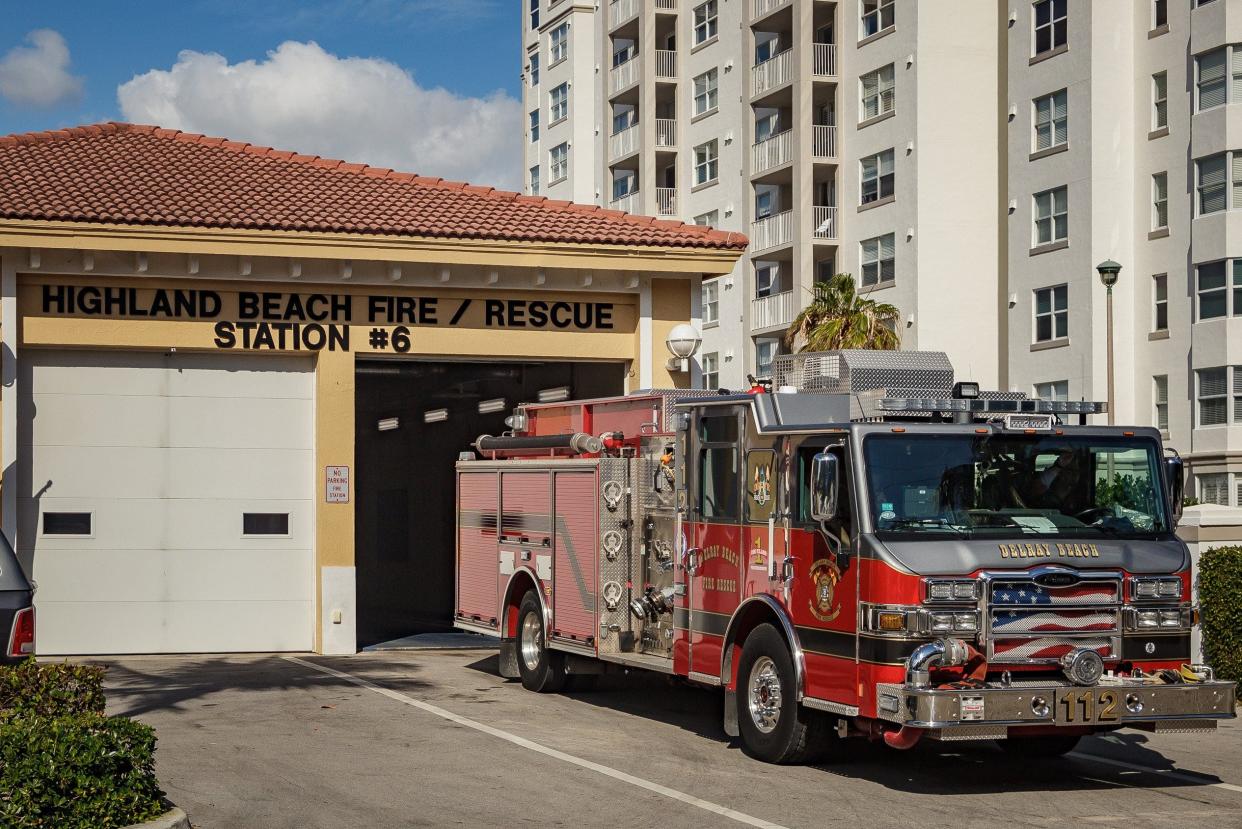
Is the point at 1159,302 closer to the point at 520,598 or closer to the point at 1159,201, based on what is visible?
the point at 1159,201

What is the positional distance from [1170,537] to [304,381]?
39.3 feet

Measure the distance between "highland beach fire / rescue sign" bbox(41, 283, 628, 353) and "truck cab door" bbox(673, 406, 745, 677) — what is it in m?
8.09

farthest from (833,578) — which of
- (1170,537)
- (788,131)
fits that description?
(788,131)

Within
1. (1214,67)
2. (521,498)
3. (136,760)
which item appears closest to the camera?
(136,760)

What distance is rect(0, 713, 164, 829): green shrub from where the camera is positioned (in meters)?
8.12

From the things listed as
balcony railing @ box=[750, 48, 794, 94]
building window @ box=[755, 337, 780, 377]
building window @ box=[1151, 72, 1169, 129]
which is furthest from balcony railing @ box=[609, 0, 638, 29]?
building window @ box=[1151, 72, 1169, 129]

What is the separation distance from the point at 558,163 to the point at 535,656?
176 feet

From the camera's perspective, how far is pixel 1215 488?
120ft

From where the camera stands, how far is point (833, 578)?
35.7ft

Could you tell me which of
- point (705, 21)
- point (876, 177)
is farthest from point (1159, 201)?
point (705, 21)

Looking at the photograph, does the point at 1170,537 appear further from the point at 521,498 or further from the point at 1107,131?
the point at 1107,131

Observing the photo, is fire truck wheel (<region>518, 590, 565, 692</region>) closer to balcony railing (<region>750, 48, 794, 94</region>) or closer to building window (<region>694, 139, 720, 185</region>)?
balcony railing (<region>750, 48, 794, 94</region>)

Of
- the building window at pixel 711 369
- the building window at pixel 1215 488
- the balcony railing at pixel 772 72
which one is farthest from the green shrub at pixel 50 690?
the building window at pixel 711 369

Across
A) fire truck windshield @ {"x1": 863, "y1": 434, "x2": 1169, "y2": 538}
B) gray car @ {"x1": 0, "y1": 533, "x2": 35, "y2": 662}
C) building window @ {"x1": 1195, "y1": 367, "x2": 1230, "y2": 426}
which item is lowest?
gray car @ {"x1": 0, "y1": 533, "x2": 35, "y2": 662}
